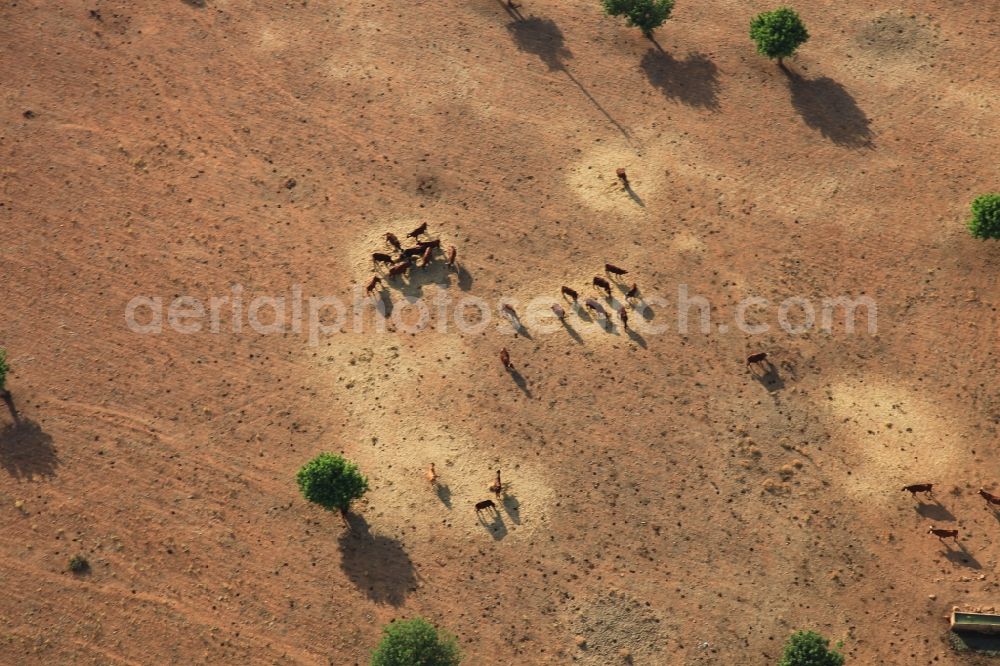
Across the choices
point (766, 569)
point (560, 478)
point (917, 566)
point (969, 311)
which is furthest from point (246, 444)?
point (969, 311)

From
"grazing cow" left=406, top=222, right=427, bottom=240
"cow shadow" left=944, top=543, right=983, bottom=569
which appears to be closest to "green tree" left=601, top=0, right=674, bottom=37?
"grazing cow" left=406, top=222, right=427, bottom=240

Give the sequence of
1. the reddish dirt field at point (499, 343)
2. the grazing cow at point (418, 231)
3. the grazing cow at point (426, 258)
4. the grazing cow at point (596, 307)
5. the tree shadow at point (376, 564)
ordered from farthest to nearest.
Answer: the grazing cow at point (418, 231)
the grazing cow at point (426, 258)
the grazing cow at point (596, 307)
the tree shadow at point (376, 564)
the reddish dirt field at point (499, 343)

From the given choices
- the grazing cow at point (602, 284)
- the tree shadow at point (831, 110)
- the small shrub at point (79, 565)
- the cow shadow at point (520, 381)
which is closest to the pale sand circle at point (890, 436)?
the grazing cow at point (602, 284)

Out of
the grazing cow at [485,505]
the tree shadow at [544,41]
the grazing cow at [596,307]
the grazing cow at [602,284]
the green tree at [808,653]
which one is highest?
the tree shadow at [544,41]

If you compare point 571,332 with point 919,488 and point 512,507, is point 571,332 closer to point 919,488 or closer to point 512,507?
point 512,507

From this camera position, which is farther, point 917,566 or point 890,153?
point 890,153

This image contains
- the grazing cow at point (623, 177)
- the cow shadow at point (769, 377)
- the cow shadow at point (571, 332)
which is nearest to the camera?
the cow shadow at point (769, 377)

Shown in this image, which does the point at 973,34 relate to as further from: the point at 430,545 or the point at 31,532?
the point at 31,532

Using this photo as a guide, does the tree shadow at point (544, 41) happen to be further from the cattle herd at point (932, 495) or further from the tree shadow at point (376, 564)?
the tree shadow at point (376, 564)
